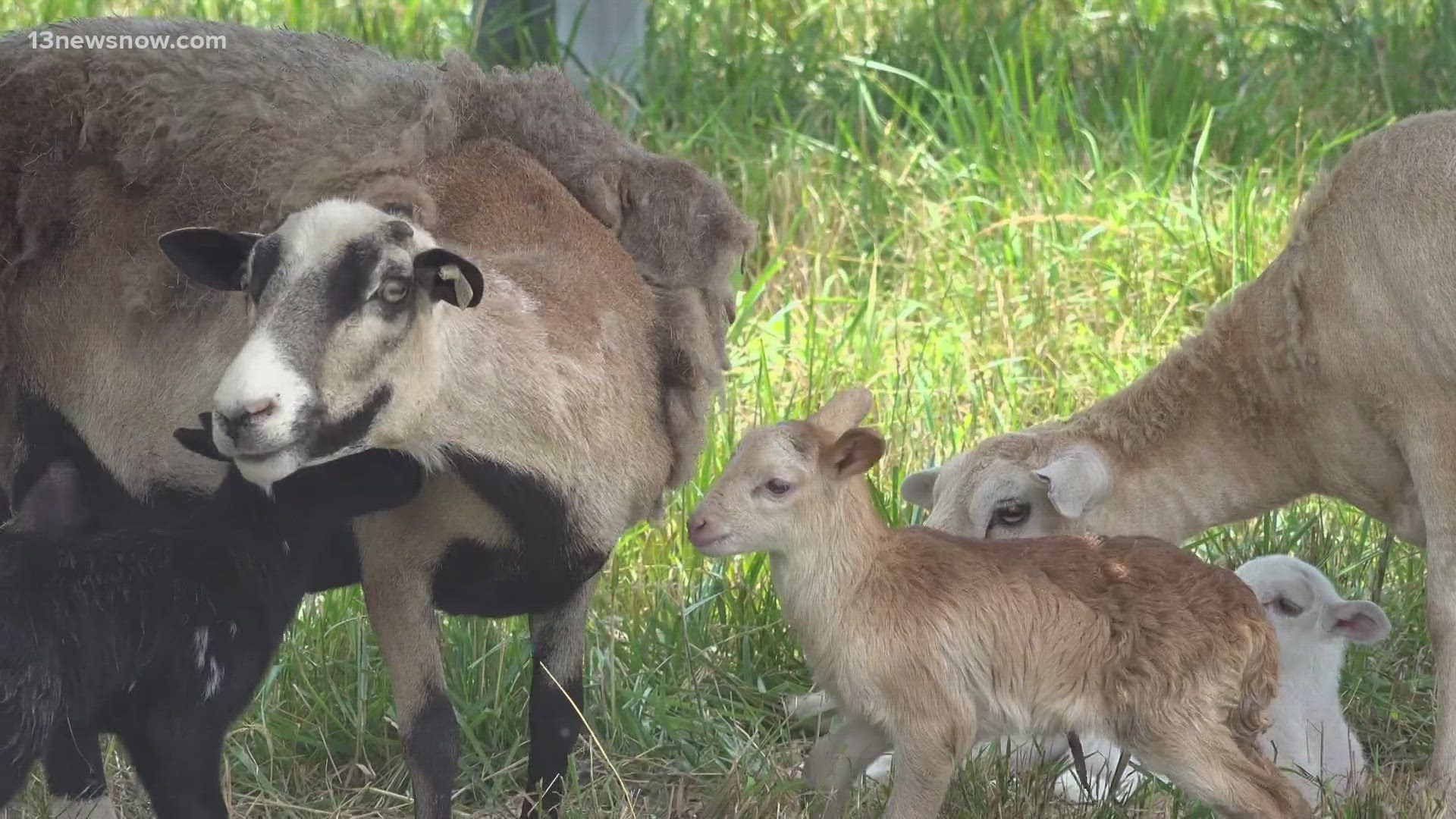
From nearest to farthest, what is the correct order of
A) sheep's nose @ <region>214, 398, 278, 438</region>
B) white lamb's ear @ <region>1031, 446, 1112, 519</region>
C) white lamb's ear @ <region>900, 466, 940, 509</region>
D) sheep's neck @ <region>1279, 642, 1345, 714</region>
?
sheep's nose @ <region>214, 398, 278, 438</region>
sheep's neck @ <region>1279, 642, 1345, 714</region>
white lamb's ear @ <region>1031, 446, 1112, 519</region>
white lamb's ear @ <region>900, 466, 940, 509</region>

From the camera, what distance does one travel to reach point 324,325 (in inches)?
147

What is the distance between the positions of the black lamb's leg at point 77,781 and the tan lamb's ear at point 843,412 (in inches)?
69.4

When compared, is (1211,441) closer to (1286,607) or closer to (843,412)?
(1286,607)

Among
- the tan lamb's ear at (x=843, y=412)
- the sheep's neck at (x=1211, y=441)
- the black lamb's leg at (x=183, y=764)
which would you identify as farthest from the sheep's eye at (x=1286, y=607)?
the black lamb's leg at (x=183, y=764)

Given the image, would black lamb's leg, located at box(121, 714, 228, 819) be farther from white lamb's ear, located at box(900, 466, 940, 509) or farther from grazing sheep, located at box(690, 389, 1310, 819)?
white lamb's ear, located at box(900, 466, 940, 509)

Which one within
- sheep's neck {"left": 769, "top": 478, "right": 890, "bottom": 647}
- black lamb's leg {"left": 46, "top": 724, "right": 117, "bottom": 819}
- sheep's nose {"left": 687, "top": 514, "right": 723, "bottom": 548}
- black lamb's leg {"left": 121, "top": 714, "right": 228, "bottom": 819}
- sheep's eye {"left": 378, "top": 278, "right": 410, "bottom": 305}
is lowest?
black lamb's leg {"left": 46, "top": 724, "right": 117, "bottom": 819}

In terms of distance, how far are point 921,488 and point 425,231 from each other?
1.89 m

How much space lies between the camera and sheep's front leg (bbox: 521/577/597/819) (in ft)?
15.9

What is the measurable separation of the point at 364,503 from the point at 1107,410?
222 cm

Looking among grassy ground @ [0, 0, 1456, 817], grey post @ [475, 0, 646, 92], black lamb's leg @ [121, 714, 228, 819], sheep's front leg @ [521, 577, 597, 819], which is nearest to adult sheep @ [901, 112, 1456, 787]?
grassy ground @ [0, 0, 1456, 817]

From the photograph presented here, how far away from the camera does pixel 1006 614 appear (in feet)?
14.3

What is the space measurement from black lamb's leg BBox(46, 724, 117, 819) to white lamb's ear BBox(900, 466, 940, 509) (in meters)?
2.26

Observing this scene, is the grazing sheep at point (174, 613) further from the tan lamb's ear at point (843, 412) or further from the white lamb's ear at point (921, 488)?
the white lamb's ear at point (921, 488)

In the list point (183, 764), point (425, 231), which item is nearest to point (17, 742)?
Result: point (183, 764)
